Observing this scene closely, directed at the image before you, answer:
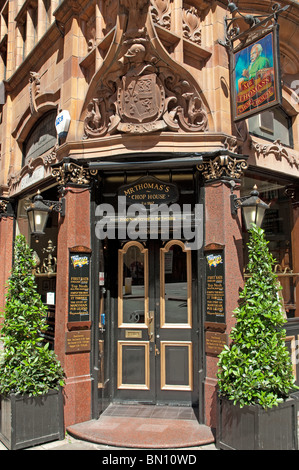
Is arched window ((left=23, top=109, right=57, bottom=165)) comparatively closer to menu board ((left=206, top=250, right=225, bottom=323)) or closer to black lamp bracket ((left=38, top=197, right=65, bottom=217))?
black lamp bracket ((left=38, top=197, right=65, bottom=217))

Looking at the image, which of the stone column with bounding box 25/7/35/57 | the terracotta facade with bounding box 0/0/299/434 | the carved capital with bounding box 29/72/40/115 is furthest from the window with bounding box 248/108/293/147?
the stone column with bounding box 25/7/35/57

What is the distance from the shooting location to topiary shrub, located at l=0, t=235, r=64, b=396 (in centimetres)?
592

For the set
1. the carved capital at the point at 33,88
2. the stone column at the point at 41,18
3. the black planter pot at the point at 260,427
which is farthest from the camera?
the stone column at the point at 41,18

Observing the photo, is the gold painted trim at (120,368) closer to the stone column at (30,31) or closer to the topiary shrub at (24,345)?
the topiary shrub at (24,345)

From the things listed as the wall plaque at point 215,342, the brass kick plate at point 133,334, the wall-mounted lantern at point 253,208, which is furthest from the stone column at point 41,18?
the wall plaque at point 215,342

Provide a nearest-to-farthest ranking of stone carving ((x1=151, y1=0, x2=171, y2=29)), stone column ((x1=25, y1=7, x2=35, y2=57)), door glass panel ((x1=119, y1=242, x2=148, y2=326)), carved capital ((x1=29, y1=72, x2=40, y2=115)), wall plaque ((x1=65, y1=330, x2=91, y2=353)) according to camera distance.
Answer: wall plaque ((x1=65, y1=330, x2=91, y2=353)) < stone carving ((x1=151, y1=0, x2=171, y2=29)) < door glass panel ((x1=119, y1=242, x2=148, y2=326)) < carved capital ((x1=29, y1=72, x2=40, y2=115)) < stone column ((x1=25, y1=7, x2=35, y2=57))

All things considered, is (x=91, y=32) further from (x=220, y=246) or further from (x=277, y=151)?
(x=220, y=246)

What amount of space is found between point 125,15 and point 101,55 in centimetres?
82

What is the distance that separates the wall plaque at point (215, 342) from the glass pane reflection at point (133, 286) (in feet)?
5.05

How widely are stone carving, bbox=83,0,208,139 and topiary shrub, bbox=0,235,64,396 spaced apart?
3.01 metres

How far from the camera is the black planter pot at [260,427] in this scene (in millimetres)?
5027

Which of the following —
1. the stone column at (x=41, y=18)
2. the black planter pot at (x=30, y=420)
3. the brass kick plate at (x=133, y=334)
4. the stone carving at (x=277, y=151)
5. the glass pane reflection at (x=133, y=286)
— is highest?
the stone column at (x=41, y=18)
